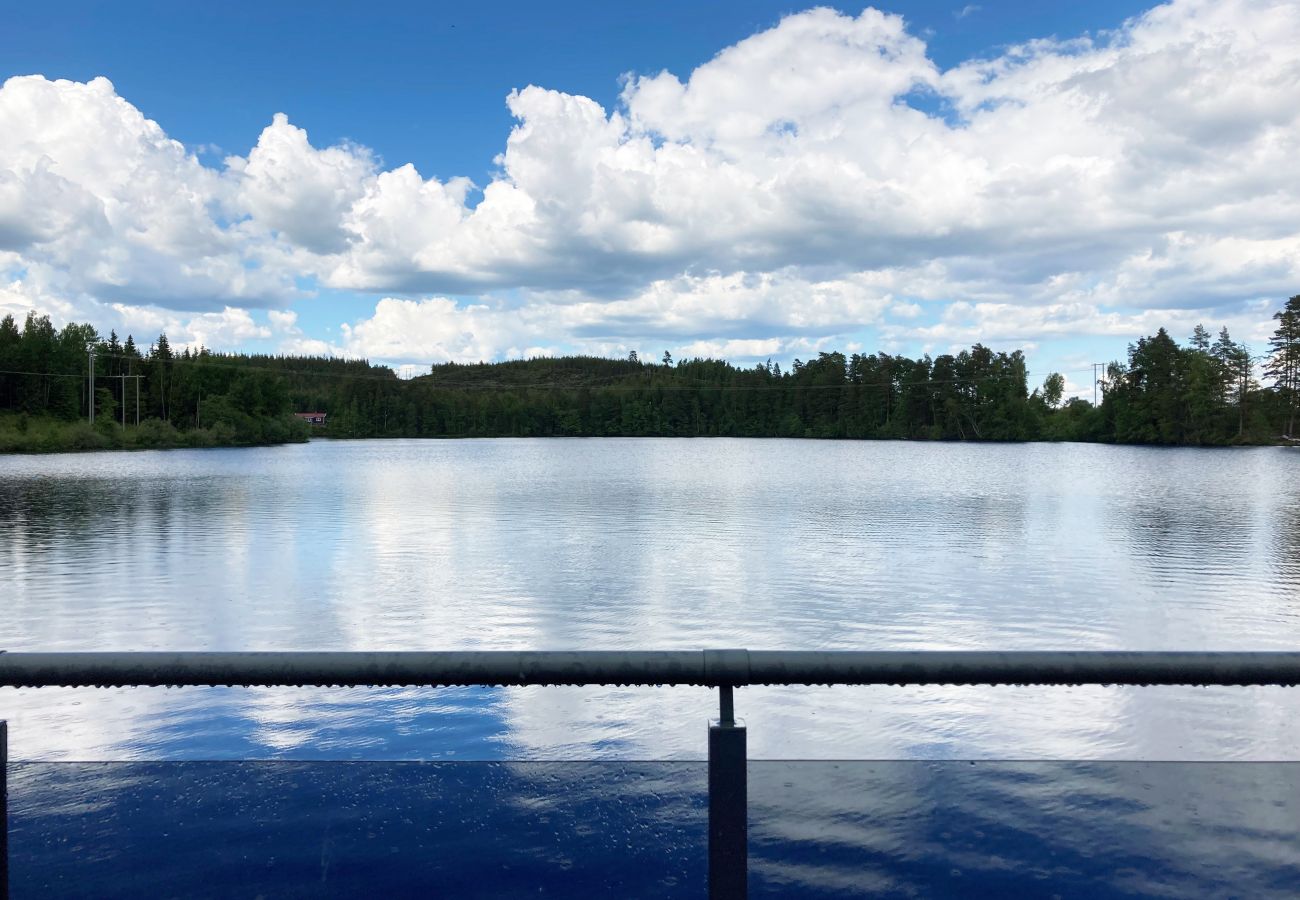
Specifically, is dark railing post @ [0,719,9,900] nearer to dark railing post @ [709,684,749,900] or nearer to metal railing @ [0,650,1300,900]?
metal railing @ [0,650,1300,900]

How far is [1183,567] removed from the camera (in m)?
20.6

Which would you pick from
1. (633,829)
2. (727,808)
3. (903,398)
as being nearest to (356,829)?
(633,829)

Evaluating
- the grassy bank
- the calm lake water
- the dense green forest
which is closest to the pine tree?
the dense green forest

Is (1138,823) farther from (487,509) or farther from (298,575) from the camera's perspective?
(487,509)

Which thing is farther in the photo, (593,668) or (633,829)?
(633,829)

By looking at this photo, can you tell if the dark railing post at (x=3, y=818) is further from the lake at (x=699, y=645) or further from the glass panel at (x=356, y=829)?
the lake at (x=699, y=645)

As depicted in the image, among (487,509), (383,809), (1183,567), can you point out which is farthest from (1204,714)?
(487,509)

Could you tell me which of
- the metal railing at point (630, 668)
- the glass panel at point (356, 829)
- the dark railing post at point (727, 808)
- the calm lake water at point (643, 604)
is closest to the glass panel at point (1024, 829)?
the glass panel at point (356, 829)

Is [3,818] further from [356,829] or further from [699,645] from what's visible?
[699,645]

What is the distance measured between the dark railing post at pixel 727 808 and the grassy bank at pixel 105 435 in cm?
11001

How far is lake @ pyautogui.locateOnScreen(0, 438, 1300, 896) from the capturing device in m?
3.25

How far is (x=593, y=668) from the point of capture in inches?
90.9

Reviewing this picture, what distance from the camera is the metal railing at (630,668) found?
231cm

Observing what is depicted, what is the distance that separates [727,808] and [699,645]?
9.99 meters
